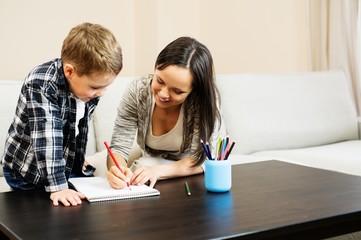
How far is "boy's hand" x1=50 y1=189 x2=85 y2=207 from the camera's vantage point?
3.77 feet

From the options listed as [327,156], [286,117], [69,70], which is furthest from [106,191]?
[286,117]

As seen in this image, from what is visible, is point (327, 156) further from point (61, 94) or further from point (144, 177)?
point (61, 94)

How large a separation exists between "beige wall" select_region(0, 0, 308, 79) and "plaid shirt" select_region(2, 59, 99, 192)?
4.45 ft

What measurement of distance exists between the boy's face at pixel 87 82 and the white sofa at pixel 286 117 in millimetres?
964

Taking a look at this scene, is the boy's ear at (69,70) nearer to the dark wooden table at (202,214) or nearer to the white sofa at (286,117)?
the dark wooden table at (202,214)

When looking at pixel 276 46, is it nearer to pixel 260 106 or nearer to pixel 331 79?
pixel 331 79

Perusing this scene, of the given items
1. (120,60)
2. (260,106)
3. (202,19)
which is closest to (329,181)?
(120,60)

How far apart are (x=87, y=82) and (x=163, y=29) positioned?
212 centimetres

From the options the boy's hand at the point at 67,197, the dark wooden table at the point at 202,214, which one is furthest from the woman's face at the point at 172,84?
the boy's hand at the point at 67,197

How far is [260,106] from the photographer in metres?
2.73

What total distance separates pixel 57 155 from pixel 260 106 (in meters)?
1.65

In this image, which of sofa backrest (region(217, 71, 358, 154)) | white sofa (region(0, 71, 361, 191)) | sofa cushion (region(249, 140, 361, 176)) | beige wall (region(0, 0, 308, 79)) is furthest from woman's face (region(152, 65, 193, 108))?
beige wall (region(0, 0, 308, 79))

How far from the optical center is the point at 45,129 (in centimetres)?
125

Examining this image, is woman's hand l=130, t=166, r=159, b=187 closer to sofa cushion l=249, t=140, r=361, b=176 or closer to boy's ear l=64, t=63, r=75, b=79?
boy's ear l=64, t=63, r=75, b=79
